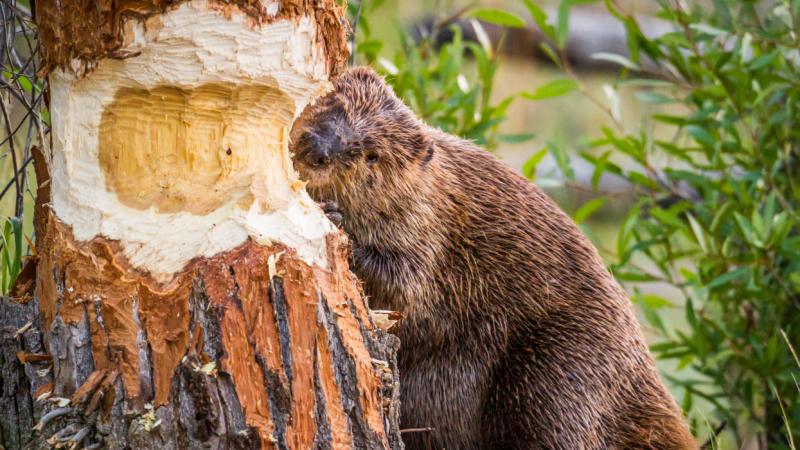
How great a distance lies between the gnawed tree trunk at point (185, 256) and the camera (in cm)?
167

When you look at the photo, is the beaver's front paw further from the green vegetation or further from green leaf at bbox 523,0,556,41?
green leaf at bbox 523,0,556,41

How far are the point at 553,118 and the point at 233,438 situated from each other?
325 inches

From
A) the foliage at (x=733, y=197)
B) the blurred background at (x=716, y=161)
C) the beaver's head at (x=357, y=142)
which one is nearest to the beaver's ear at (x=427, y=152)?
the beaver's head at (x=357, y=142)

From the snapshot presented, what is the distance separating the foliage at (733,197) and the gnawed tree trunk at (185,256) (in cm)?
202

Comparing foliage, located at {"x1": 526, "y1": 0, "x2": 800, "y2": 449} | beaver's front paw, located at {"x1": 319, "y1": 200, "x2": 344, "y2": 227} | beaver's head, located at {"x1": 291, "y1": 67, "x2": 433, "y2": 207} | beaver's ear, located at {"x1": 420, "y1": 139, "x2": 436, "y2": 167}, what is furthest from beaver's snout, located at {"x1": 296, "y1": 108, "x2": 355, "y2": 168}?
foliage, located at {"x1": 526, "y1": 0, "x2": 800, "y2": 449}

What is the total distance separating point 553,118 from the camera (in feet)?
31.3

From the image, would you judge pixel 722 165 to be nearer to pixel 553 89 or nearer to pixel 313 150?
pixel 553 89

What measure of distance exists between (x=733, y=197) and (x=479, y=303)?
5.45 feet

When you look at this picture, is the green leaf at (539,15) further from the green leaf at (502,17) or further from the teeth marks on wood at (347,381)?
the teeth marks on wood at (347,381)

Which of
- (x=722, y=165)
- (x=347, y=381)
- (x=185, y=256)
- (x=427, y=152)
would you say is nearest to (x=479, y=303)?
(x=427, y=152)

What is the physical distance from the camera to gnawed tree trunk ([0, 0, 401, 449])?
5.47 feet

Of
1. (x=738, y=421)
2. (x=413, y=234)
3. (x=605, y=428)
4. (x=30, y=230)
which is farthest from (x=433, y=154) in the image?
(x=738, y=421)

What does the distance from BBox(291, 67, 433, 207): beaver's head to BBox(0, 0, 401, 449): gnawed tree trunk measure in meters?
0.53

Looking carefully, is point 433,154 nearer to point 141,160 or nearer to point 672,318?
point 141,160
